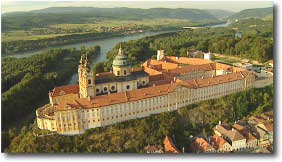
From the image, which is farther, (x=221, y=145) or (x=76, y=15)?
(x=76, y=15)

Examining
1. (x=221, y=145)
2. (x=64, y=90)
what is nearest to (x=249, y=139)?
(x=221, y=145)

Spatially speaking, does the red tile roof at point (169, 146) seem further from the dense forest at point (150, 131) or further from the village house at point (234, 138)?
the village house at point (234, 138)

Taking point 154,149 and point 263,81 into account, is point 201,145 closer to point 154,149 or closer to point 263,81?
point 154,149

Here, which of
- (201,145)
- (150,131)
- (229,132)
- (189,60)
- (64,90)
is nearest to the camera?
(201,145)

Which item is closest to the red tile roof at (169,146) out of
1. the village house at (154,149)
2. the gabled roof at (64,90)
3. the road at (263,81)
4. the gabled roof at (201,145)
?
the village house at (154,149)

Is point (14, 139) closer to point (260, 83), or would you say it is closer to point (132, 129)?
point (132, 129)

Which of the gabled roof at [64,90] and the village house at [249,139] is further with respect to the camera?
→ the gabled roof at [64,90]
